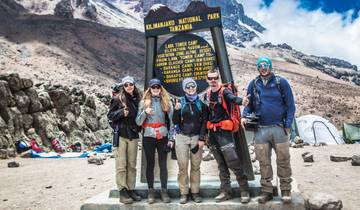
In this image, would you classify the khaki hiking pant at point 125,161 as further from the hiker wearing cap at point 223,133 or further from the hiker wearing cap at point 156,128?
the hiker wearing cap at point 223,133

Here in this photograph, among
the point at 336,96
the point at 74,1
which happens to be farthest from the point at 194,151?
the point at 74,1

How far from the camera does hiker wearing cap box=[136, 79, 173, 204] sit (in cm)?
569

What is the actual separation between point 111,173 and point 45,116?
9.31 metres

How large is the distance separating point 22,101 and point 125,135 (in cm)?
1284

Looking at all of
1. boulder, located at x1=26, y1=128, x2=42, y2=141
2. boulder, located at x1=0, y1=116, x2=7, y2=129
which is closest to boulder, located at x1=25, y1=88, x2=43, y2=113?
boulder, located at x1=26, y1=128, x2=42, y2=141

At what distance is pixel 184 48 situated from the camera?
6.88 metres

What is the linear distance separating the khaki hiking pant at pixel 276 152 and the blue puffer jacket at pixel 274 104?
4.7 inches

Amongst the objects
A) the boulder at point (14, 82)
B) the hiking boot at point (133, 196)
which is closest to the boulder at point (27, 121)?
the boulder at point (14, 82)

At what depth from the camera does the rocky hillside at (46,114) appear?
1590cm

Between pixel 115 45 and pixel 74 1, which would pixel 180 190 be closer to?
pixel 115 45

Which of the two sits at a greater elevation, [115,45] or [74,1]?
[74,1]

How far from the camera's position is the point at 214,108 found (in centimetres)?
560

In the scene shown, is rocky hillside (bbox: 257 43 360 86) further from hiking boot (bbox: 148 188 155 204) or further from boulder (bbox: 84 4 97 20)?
hiking boot (bbox: 148 188 155 204)

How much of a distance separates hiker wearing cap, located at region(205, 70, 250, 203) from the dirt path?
146 centimetres
